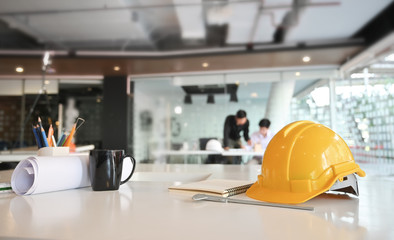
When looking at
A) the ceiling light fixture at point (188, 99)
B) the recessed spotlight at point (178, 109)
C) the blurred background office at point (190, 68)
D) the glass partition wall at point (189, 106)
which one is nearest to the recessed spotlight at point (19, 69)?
the blurred background office at point (190, 68)

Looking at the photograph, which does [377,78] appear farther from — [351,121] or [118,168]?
[118,168]

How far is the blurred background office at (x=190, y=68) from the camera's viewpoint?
359cm

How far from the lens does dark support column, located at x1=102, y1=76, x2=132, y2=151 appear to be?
5.70m

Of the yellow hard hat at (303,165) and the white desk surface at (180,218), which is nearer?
the white desk surface at (180,218)

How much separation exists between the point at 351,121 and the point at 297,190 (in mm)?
5257

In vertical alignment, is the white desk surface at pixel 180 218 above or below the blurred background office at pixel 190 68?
below

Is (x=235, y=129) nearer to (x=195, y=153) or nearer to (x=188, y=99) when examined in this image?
(x=195, y=153)

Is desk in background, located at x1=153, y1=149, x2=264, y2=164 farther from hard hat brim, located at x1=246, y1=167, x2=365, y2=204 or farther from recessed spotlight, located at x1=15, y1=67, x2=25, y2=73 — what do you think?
recessed spotlight, located at x1=15, y1=67, x2=25, y2=73

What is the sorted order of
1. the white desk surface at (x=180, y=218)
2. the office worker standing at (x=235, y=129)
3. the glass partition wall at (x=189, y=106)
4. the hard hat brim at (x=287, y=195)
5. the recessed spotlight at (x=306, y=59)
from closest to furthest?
1. the white desk surface at (x=180, y=218)
2. the hard hat brim at (x=287, y=195)
3. the office worker standing at (x=235, y=129)
4. the recessed spotlight at (x=306, y=59)
5. the glass partition wall at (x=189, y=106)

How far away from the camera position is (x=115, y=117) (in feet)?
18.8

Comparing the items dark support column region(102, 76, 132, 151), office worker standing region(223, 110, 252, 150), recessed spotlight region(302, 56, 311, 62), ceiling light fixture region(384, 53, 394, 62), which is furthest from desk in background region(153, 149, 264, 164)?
ceiling light fixture region(384, 53, 394, 62)

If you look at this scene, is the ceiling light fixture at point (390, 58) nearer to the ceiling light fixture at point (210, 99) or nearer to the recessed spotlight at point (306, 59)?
the recessed spotlight at point (306, 59)

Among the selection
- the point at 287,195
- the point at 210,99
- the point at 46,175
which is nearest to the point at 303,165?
the point at 287,195

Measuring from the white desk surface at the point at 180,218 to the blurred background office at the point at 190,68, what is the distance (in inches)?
121
